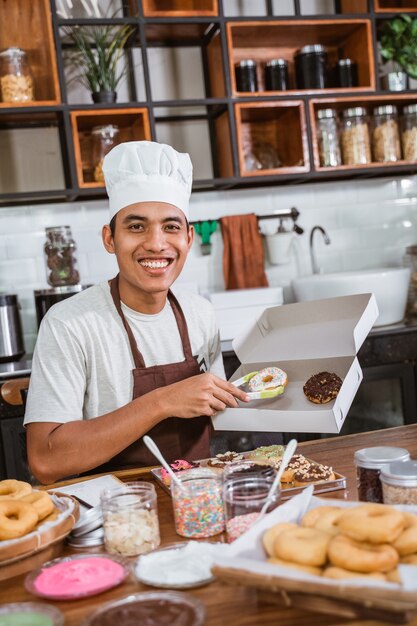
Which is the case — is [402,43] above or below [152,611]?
above

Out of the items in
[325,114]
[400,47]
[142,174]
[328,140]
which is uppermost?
[400,47]

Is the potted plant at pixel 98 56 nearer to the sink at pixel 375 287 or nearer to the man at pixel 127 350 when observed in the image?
the sink at pixel 375 287

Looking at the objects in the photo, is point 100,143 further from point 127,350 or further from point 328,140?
point 127,350

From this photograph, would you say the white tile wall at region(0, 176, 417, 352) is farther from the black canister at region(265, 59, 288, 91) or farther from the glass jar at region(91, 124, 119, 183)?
the black canister at region(265, 59, 288, 91)

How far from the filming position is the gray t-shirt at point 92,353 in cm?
185

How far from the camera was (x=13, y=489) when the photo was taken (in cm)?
138

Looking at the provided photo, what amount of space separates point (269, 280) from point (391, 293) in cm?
77

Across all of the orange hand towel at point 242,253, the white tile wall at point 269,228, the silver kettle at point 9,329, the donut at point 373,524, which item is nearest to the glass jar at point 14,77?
the white tile wall at point 269,228

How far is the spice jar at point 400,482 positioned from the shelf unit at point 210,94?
94.3 inches

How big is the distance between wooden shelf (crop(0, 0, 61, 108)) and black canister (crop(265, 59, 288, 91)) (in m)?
1.11

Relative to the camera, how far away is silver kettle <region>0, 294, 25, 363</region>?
3.18 m

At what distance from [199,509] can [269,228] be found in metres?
2.73

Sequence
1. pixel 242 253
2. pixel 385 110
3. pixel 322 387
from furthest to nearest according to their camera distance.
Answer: pixel 242 253
pixel 385 110
pixel 322 387

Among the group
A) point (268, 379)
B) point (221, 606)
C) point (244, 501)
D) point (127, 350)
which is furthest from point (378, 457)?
point (127, 350)
